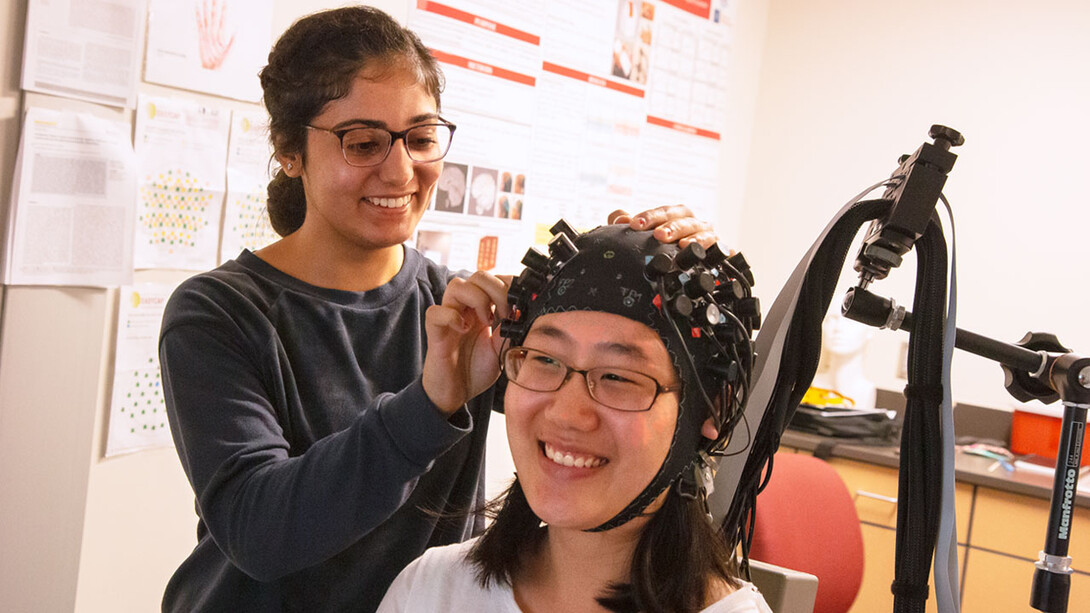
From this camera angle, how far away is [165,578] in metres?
2.31

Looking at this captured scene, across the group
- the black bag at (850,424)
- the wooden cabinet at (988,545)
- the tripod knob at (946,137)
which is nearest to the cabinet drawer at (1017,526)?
the wooden cabinet at (988,545)

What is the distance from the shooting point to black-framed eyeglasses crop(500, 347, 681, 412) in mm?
1202

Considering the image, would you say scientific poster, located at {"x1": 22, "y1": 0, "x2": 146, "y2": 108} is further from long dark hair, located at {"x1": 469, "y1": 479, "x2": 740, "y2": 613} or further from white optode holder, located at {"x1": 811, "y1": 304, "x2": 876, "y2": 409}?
white optode holder, located at {"x1": 811, "y1": 304, "x2": 876, "y2": 409}

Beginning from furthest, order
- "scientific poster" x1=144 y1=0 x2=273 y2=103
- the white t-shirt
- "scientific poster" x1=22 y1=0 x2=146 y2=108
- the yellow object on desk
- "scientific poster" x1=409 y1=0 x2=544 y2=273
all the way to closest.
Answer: the yellow object on desk → "scientific poster" x1=409 y1=0 x2=544 y2=273 → "scientific poster" x1=144 y1=0 x2=273 y2=103 → "scientific poster" x1=22 y1=0 x2=146 y2=108 → the white t-shirt

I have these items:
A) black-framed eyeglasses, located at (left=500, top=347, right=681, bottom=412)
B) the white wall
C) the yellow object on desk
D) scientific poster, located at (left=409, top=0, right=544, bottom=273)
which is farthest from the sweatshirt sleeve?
the white wall

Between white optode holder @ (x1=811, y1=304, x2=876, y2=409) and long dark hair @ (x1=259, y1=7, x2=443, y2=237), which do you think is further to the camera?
white optode holder @ (x1=811, y1=304, x2=876, y2=409)

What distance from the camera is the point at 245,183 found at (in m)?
2.37

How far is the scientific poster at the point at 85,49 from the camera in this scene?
6.18ft

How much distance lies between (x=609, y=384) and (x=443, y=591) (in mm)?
403

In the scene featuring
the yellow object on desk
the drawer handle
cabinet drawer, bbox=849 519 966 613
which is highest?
the yellow object on desk

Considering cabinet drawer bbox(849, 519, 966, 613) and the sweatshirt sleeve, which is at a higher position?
the sweatshirt sleeve

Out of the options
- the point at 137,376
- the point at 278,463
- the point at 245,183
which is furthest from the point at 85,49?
the point at 278,463

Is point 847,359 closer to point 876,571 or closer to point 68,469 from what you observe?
point 876,571

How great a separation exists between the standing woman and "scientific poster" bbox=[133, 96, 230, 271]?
763 mm
